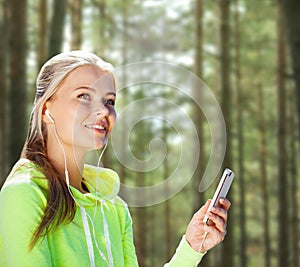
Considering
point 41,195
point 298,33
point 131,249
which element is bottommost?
point 131,249

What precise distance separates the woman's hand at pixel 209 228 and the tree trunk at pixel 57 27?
612 cm

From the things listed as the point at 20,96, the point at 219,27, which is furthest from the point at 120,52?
the point at 20,96

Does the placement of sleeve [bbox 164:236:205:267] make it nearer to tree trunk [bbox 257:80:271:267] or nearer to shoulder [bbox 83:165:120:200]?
shoulder [bbox 83:165:120:200]

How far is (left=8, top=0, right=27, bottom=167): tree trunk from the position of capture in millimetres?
7188

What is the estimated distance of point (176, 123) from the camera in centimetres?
197

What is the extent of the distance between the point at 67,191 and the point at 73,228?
10cm

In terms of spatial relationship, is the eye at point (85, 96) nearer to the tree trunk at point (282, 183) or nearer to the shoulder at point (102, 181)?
the shoulder at point (102, 181)

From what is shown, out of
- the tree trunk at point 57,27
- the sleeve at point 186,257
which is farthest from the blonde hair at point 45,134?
the tree trunk at point 57,27

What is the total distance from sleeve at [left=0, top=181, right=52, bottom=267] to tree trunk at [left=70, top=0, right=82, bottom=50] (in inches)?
613

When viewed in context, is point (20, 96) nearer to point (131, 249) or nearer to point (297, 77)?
point (297, 77)

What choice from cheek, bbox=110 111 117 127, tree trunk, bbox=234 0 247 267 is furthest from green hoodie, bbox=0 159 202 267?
tree trunk, bbox=234 0 247 267

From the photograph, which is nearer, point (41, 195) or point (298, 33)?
point (41, 195)

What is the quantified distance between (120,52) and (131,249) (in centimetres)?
2344

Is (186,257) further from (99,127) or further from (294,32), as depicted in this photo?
(294,32)
